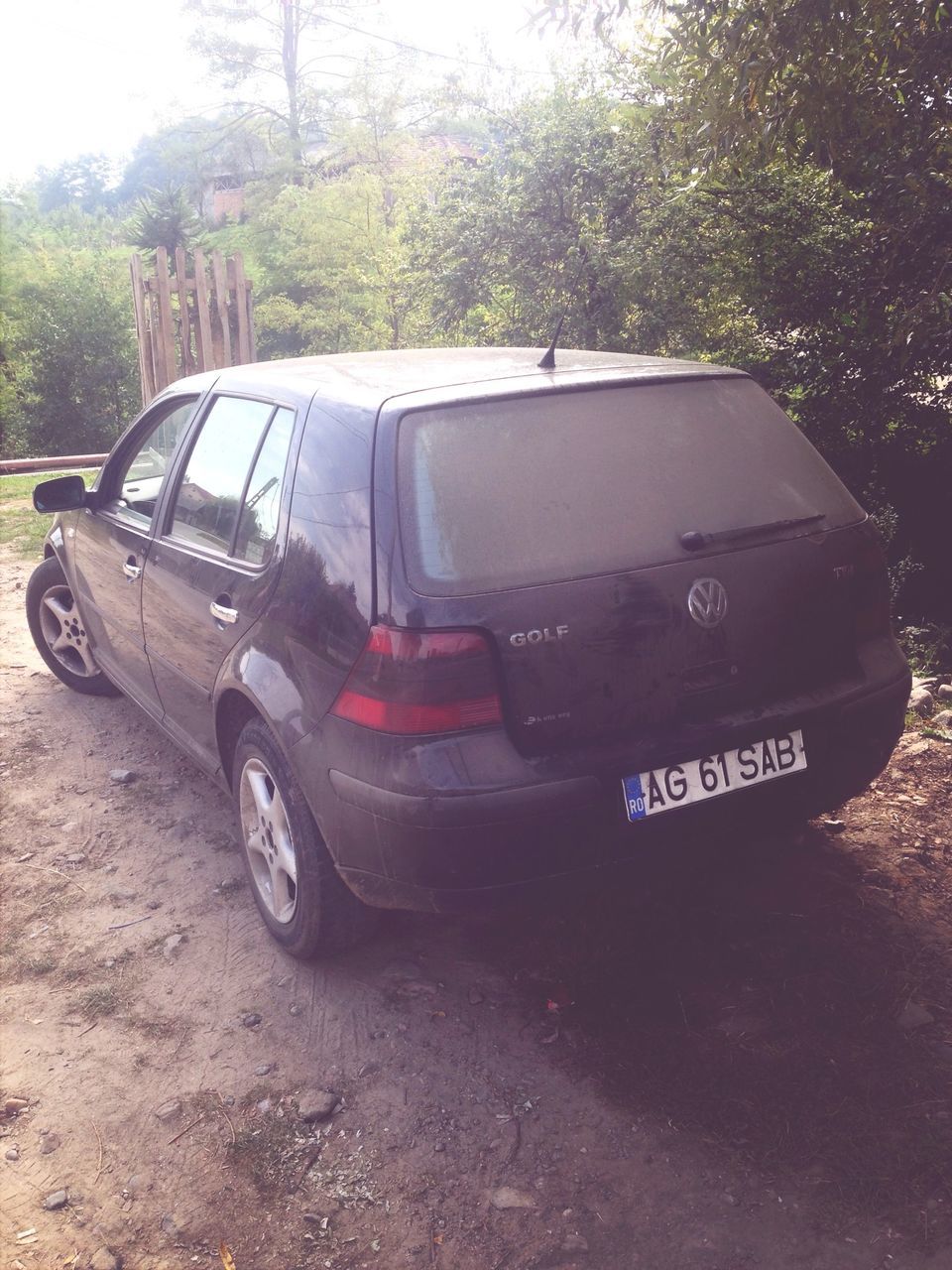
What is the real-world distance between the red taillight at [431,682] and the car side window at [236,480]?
0.76 metres

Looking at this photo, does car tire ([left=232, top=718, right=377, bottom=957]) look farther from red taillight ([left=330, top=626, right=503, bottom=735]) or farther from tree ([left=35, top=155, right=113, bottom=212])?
tree ([left=35, top=155, right=113, bottom=212])

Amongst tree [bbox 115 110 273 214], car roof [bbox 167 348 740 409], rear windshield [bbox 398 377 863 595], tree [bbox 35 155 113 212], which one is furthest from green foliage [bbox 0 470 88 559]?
tree [bbox 35 155 113 212]

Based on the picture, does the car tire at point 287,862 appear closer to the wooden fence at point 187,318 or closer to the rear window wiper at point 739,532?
the rear window wiper at point 739,532

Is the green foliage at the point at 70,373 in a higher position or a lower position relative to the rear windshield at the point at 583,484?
lower

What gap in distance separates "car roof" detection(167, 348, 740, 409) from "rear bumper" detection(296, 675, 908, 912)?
3.41ft

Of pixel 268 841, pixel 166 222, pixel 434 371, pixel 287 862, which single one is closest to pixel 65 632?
pixel 268 841

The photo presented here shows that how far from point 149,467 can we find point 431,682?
253cm

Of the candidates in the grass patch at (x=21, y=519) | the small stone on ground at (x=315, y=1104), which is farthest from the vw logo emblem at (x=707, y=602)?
the grass patch at (x=21, y=519)

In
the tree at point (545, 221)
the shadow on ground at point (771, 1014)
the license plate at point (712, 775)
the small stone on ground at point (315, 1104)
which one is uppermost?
the tree at point (545, 221)

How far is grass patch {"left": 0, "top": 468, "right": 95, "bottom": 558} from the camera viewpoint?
31.6 feet

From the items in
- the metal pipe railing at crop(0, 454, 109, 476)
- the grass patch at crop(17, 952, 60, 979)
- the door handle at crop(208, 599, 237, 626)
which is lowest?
the metal pipe railing at crop(0, 454, 109, 476)

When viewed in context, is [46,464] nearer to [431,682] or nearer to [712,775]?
[431,682]

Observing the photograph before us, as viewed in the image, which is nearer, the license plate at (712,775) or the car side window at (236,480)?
the license plate at (712,775)

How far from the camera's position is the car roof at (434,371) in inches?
118
